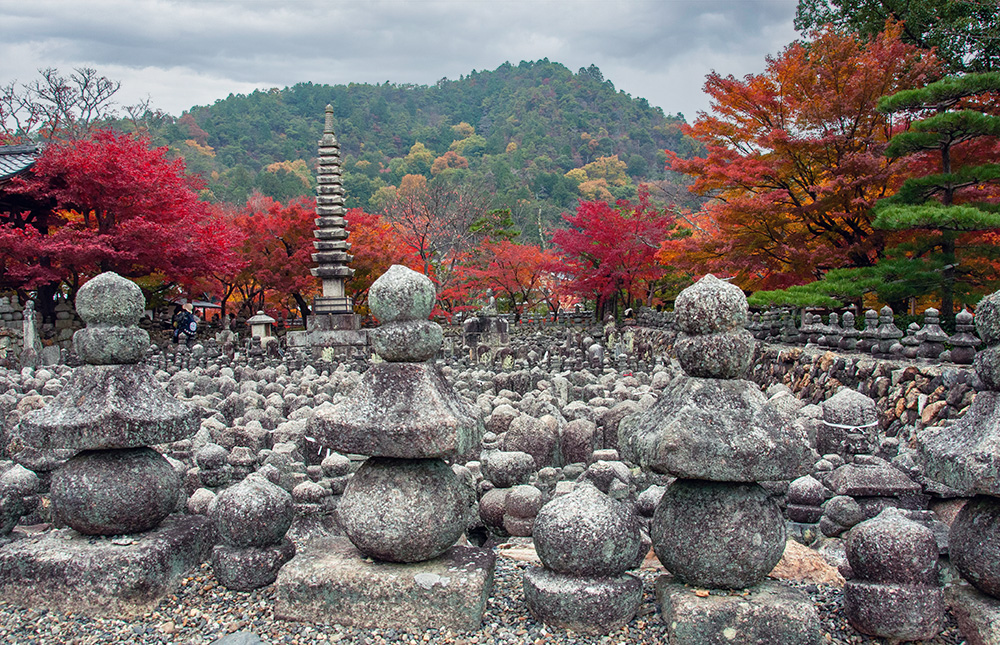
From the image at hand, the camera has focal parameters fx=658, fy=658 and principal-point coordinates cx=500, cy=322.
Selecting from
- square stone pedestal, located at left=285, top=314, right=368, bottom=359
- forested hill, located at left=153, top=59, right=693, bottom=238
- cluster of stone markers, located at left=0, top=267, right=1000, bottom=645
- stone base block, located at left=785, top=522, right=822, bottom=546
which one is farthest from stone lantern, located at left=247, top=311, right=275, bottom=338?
forested hill, located at left=153, top=59, right=693, bottom=238

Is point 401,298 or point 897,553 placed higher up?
point 401,298

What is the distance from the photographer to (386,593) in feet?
10.6

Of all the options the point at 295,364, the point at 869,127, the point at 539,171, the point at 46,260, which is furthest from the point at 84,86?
the point at 539,171

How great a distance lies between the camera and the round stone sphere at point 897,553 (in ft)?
9.89

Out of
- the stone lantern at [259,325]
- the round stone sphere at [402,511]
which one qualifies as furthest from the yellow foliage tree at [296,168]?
the round stone sphere at [402,511]

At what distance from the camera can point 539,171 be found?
64.2m

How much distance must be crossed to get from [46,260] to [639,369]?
14.9 metres

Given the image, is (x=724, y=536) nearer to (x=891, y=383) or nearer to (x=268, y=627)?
(x=268, y=627)

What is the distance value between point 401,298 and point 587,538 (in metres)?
1.51

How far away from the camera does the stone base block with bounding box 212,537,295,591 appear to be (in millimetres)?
3641

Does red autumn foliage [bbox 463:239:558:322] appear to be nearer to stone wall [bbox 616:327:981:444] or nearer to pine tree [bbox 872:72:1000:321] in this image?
stone wall [bbox 616:327:981:444]

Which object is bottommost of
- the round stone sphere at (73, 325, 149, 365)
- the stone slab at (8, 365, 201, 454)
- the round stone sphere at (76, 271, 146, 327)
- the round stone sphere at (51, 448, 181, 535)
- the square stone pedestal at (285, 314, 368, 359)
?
the square stone pedestal at (285, 314, 368, 359)

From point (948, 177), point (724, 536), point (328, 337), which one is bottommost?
point (328, 337)

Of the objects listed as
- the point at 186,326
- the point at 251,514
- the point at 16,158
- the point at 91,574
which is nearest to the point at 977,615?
the point at 251,514
